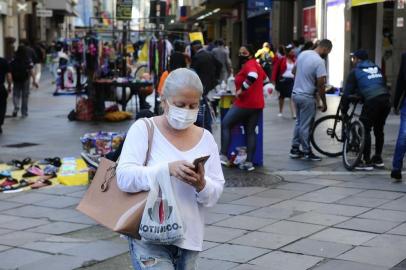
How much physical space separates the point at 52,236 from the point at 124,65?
11246 millimetres

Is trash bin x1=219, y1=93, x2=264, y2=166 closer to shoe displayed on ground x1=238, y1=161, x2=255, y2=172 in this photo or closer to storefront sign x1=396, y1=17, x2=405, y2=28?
shoe displayed on ground x1=238, y1=161, x2=255, y2=172

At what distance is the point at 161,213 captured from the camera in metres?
3.04

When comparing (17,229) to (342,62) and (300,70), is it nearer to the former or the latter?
(300,70)

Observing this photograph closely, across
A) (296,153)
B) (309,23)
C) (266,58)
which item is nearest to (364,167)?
(296,153)

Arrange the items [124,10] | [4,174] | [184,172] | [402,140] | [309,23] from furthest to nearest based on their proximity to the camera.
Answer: [309,23]
[124,10]
[4,174]
[402,140]
[184,172]

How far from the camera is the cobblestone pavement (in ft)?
17.6

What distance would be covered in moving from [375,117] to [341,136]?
111 centimetres

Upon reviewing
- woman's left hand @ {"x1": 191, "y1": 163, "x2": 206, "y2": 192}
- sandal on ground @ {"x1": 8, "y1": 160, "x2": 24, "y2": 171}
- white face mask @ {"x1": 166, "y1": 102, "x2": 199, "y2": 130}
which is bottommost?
sandal on ground @ {"x1": 8, "y1": 160, "x2": 24, "y2": 171}

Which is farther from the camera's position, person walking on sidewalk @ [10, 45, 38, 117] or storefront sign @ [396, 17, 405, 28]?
storefront sign @ [396, 17, 405, 28]

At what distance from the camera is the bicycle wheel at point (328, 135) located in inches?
412

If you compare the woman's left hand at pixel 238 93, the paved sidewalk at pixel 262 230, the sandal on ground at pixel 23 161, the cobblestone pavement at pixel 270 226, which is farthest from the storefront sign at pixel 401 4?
the sandal on ground at pixel 23 161

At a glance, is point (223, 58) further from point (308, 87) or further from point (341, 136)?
point (308, 87)

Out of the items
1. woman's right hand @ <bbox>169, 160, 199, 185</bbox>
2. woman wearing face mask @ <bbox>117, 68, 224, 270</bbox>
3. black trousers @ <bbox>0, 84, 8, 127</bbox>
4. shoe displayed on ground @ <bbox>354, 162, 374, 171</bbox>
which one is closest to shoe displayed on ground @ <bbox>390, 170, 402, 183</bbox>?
shoe displayed on ground @ <bbox>354, 162, 374, 171</bbox>

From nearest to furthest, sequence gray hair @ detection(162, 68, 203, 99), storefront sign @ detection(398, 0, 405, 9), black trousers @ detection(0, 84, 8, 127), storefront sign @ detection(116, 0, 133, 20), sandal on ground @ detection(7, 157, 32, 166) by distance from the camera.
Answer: gray hair @ detection(162, 68, 203, 99) → sandal on ground @ detection(7, 157, 32, 166) → black trousers @ detection(0, 84, 8, 127) → storefront sign @ detection(398, 0, 405, 9) → storefront sign @ detection(116, 0, 133, 20)
